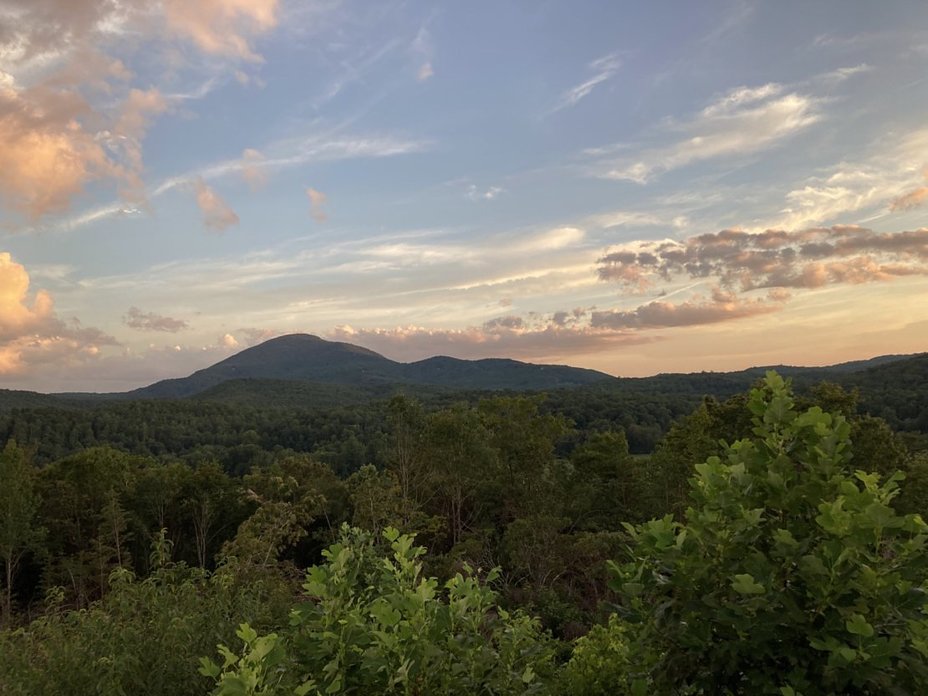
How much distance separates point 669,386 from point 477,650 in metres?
167

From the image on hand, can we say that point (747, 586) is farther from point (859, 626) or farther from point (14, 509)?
point (14, 509)

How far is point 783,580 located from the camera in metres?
2.66

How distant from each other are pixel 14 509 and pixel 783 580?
33112 millimetres

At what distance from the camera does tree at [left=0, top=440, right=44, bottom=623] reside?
26.4 m

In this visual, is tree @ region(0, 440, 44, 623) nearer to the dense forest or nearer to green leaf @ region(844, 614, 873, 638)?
the dense forest

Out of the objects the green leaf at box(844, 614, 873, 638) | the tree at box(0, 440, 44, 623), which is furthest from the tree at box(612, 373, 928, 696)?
the tree at box(0, 440, 44, 623)

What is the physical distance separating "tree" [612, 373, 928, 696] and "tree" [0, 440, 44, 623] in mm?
31879

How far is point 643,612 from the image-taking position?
2896mm

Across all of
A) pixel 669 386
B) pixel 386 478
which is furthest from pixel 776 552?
pixel 669 386

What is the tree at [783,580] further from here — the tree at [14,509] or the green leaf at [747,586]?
the tree at [14,509]

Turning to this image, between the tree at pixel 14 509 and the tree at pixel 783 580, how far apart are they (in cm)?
3188

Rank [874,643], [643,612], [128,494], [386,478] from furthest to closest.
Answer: [128,494] → [386,478] → [643,612] → [874,643]

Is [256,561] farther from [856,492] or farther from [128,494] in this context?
[128,494]

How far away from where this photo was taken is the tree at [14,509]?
26422mm
